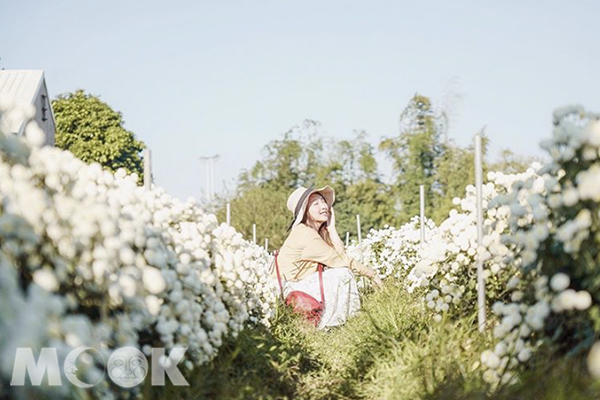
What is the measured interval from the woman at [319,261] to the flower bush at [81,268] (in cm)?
372

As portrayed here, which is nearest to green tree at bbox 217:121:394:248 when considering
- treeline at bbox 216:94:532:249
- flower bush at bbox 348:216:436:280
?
treeline at bbox 216:94:532:249

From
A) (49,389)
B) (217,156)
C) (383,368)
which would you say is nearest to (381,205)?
(217,156)

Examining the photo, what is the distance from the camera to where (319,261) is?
786cm

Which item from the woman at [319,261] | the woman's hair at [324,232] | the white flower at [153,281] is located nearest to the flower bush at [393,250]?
the woman's hair at [324,232]

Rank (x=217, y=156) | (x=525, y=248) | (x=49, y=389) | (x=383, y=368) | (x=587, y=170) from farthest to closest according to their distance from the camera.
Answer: (x=217, y=156) → (x=383, y=368) → (x=525, y=248) → (x=587, y=170) → (x=49, y=389)

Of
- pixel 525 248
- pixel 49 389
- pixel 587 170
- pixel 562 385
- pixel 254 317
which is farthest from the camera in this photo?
pixel 254 317

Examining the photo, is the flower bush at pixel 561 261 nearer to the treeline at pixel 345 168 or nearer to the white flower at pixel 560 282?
the white flower at pixel 560 282

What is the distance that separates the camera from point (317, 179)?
3828 cm

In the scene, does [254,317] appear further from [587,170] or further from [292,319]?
[587,170]

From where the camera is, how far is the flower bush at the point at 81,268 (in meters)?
2.51

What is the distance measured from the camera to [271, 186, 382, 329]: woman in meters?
7.59

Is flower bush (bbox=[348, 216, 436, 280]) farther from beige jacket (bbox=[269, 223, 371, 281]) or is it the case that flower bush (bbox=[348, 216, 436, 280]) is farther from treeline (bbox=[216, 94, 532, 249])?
treeline (bbox=[216, 94, 532, 249])

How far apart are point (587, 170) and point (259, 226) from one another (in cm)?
2738

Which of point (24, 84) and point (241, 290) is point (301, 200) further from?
point (24, 84)
